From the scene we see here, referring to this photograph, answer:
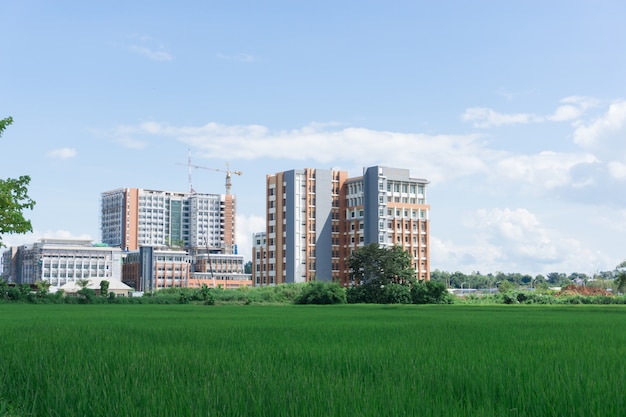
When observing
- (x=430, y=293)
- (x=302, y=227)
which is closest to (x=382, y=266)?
(x=430, y=293)

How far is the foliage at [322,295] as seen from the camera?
2685 inches

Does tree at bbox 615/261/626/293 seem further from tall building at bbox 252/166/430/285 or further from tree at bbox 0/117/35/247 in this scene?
tree at bbox 0/117/35/247

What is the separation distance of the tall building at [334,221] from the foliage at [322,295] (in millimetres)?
52174

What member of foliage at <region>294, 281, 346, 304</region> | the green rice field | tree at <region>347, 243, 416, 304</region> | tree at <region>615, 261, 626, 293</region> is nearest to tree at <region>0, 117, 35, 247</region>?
the green rice field

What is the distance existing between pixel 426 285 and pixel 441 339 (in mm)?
61205

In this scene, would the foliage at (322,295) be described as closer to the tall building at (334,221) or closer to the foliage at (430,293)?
the foliage at (430,293)

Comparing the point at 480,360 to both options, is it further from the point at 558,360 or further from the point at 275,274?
the point at 275,274

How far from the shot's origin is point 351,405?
481 cm

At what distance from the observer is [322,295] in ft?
223

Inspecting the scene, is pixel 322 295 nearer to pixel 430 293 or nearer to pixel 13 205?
pixel 430 293

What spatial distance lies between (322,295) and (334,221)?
2399 inches

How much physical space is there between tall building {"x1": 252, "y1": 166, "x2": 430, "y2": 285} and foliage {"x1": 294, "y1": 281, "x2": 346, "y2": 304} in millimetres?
52174

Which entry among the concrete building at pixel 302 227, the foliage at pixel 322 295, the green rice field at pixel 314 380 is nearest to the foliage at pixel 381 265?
the foliage at pixel 322 295

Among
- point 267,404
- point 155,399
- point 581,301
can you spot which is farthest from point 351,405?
point 581,301
